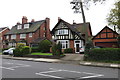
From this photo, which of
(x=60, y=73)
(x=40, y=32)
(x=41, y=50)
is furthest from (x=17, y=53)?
(x=60, y=73)

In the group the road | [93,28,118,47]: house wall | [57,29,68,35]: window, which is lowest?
the road

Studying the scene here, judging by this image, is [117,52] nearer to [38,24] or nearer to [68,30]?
[68,30]

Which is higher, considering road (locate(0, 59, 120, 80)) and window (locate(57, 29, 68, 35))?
window (locate(57, 29, 68, 35))

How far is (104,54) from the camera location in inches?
609

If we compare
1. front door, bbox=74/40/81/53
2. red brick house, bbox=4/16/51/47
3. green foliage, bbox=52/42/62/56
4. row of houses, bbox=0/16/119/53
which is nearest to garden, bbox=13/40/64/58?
green foliage, bbox=52/42/62/56

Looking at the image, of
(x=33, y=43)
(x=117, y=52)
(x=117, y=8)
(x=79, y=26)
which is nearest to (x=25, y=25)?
(x=33, y=43)

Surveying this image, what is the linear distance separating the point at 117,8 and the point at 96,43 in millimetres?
9893

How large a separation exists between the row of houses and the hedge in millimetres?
11096

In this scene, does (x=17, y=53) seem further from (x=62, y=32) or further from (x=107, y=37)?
(x=107, y=37)

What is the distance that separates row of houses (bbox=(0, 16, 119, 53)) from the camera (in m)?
28.8

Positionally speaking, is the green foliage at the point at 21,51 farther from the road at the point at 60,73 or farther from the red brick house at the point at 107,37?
the red brick house at the point at 107,37

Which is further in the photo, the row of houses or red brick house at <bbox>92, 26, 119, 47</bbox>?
the row of houses

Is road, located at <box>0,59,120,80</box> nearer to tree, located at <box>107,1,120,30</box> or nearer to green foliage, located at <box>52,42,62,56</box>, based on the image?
green foliage, located at <box>52,42,62,56</box>

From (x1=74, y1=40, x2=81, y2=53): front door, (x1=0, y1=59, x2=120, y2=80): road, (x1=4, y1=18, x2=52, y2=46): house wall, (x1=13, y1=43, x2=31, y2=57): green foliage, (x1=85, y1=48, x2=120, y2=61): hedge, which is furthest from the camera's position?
(x1=4, y1=18, x2=52, y2=46): house wall
